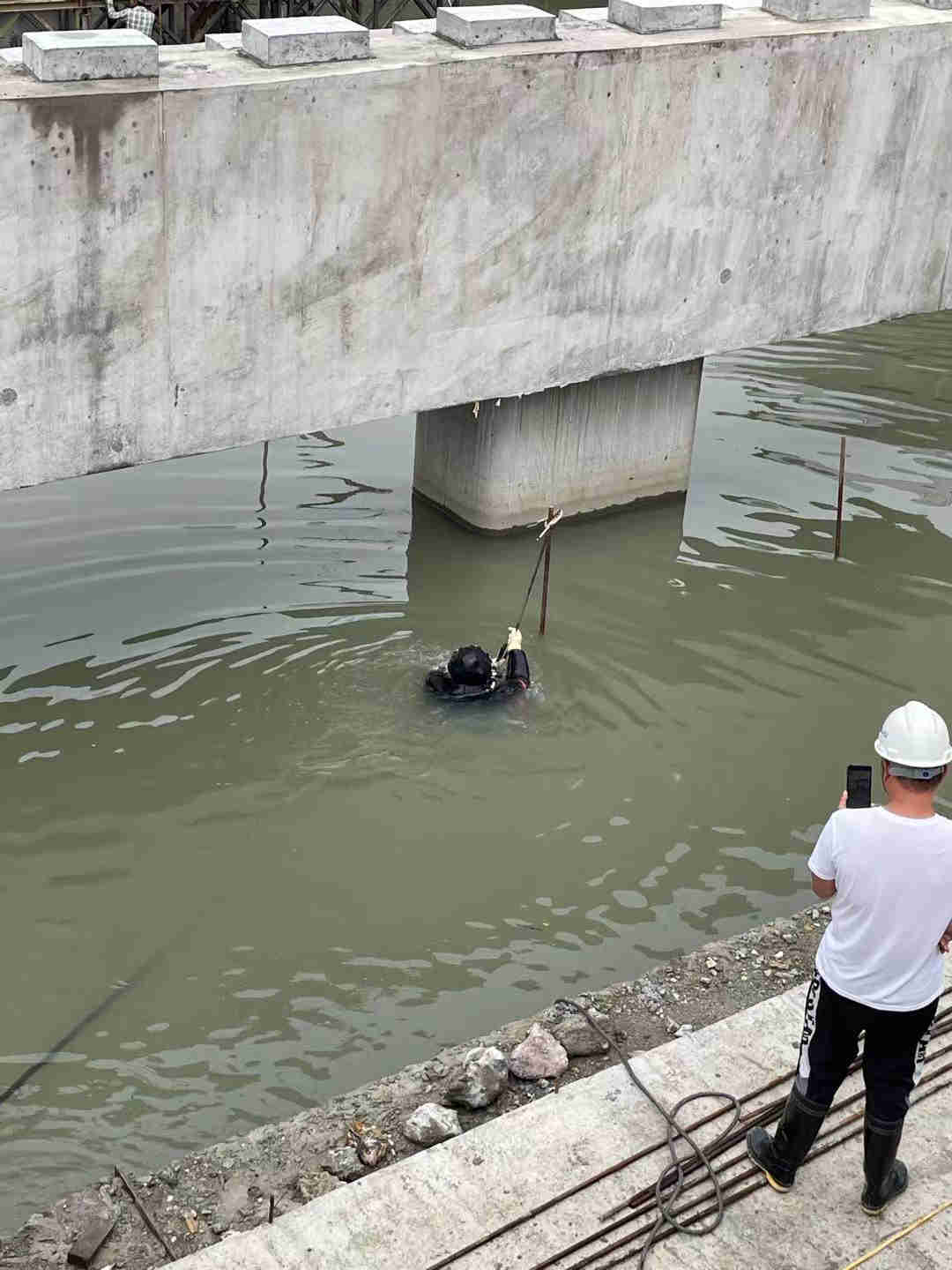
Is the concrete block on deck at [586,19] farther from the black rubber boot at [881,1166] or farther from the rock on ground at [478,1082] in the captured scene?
the black rubber boot at [881,1166]

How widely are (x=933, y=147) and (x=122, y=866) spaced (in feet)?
28.1

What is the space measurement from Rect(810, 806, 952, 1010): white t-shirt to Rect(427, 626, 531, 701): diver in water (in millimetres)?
5055

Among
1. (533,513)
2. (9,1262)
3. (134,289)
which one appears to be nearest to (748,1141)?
(9,1262)

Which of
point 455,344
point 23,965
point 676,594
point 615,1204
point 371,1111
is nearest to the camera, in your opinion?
point 615,1204

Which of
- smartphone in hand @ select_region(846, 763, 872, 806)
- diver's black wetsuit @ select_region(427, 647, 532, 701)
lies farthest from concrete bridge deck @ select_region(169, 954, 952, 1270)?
diver's black wetsuit @ select_region(427, 647, 532, 701)

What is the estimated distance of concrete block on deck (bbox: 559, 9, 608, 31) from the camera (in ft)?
37.6

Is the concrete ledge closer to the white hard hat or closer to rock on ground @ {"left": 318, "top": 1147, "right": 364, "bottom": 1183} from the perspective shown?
the white hard hat

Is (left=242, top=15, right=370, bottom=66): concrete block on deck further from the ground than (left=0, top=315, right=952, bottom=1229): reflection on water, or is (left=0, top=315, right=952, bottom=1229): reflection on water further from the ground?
(left=242, top=15, right=370, bottom=66): concrete block on deck

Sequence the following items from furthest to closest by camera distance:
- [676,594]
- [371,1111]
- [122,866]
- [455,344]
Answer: [676,594]
[455,344]
[122,866]
[371,1111]

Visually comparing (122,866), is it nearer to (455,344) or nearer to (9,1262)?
(9,1262)

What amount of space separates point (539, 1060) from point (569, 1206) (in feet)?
3.42

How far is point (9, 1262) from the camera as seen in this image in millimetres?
6027

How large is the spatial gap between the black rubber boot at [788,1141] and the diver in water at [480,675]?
4532 mm

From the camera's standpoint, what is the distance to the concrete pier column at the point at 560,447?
41.3ft
